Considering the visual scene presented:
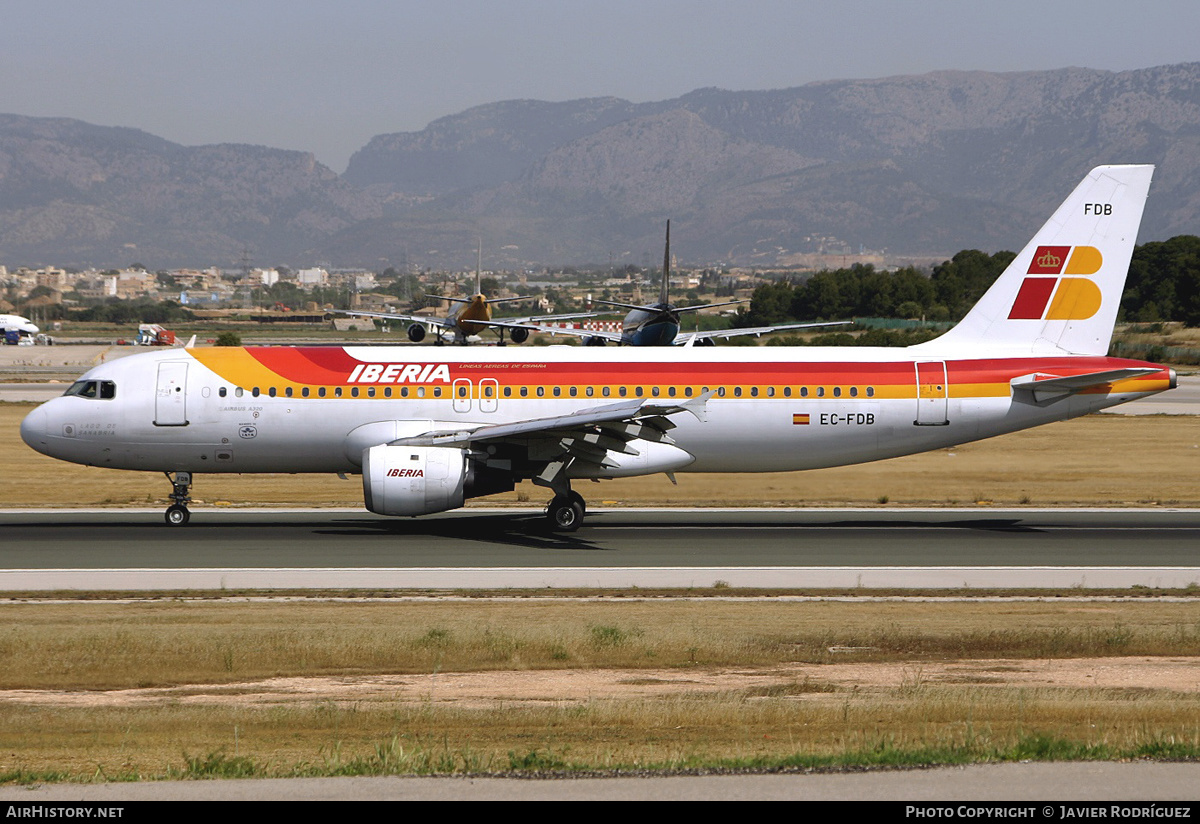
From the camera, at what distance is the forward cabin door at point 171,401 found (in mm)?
30922

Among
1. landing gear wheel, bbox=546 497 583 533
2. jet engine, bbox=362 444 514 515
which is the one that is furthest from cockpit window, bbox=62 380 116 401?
landing gear wheel, bbox=546 497 583 533

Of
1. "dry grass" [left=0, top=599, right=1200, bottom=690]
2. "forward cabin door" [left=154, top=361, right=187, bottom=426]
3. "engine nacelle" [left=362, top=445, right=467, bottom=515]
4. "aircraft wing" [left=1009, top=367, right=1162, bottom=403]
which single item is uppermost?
"aircraft wing" [left=1009, top=367, right=1162, bottom=403]

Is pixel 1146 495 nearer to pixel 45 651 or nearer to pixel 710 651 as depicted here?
pixel 710 651

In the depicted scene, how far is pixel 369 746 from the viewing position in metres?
12.9

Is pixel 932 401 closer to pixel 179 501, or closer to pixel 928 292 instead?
pixel 179 501

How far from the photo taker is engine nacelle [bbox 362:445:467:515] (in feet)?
94.3

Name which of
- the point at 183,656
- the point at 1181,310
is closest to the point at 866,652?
the point at 183,656

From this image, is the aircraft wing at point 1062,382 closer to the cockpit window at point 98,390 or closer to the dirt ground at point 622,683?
the dirt ground at point 622,683

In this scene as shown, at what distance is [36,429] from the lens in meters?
31.0

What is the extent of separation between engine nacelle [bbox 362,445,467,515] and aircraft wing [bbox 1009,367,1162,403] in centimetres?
1372

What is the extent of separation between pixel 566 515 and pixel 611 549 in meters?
2.36

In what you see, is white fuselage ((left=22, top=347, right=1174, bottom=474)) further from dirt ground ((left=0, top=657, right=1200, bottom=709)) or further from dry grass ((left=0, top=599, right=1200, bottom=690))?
dirt ground ((left=0, top=657, right=1200, bottom=709))

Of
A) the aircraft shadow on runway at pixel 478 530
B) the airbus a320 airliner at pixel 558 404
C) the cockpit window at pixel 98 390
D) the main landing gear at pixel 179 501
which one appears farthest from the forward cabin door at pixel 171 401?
the aircraft shadow on runway at pixel 478 530

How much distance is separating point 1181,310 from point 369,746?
116m
